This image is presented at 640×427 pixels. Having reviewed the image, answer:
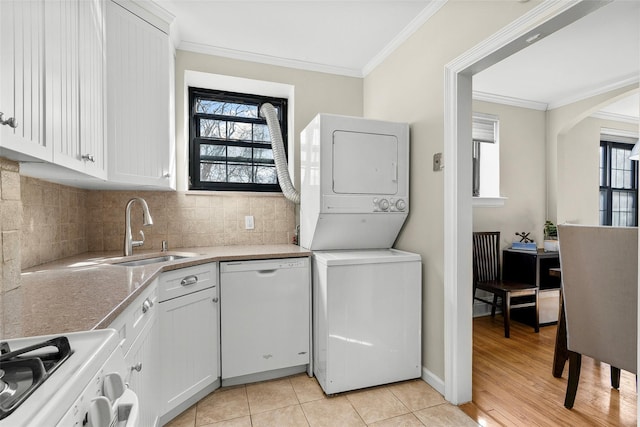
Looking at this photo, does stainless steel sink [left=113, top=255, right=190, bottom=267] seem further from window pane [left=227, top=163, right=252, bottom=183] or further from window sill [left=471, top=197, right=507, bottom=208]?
window sill [left=471, top=197, right=507, bottom=208]

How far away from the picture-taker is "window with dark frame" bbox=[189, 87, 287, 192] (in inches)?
110

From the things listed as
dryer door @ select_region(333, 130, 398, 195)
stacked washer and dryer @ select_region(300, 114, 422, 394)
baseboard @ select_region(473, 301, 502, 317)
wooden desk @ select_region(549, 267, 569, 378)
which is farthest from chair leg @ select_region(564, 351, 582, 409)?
baseboard @ select_region(473, 301, 502, 317)

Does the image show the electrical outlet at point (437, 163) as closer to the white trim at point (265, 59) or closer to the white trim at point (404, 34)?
the white trim at point (404, 34)

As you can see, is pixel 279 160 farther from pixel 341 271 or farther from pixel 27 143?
pixel 27 143

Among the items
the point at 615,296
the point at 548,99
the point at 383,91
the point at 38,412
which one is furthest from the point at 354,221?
the point at 548,99

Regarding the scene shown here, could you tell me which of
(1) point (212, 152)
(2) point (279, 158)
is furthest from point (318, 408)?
(1) point (212, 152)

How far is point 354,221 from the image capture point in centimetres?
226

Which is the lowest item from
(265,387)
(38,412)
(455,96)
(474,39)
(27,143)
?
(265,387)

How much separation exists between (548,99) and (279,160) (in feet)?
11.2

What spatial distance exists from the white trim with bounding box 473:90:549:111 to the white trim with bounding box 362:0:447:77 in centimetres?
144

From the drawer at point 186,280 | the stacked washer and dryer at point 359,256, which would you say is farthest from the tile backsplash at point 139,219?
the drawer at point 186,280

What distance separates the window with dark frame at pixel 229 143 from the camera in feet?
9.14

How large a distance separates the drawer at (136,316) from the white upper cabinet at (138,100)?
82 cm

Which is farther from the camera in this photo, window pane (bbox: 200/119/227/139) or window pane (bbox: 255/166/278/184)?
window pane (bbox: 255/166/278/184)
